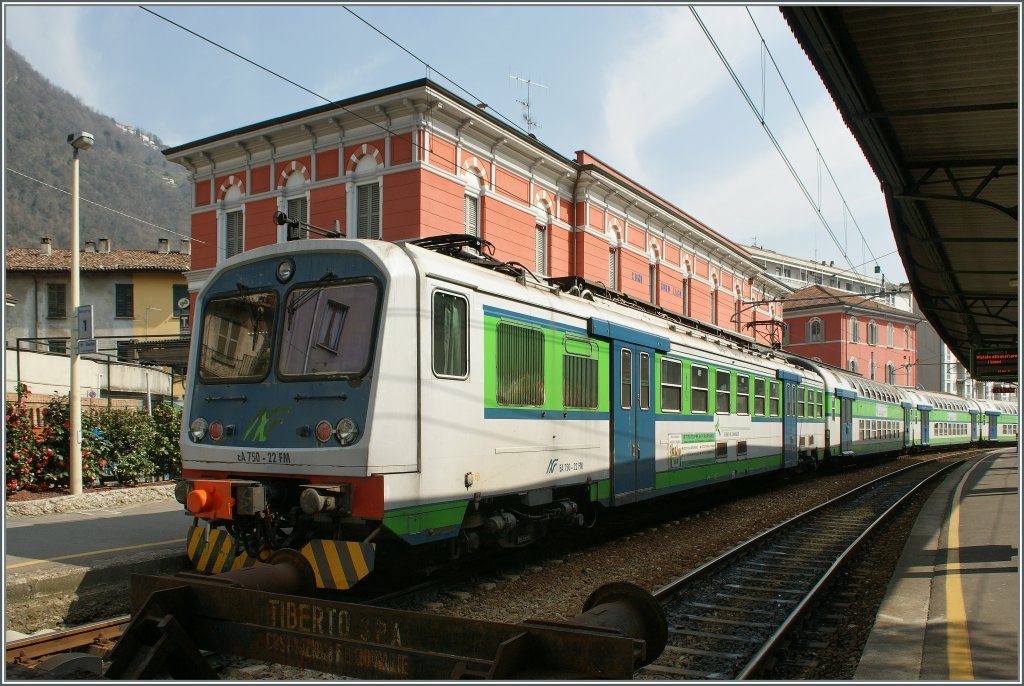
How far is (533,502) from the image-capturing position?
8.35 metres

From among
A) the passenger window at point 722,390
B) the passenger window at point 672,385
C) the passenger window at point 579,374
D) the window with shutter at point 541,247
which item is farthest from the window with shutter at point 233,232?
the passenger window at point 579,374

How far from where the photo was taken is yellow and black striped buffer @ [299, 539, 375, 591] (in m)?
6.23

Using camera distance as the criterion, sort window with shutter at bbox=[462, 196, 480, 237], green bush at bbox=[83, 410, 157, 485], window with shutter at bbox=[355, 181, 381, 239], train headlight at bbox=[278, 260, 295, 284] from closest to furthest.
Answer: train headlight at bbox=[278, 260, 295, 284]
green bush at bbox=[83, 410, 157, 485]
window with shutter at bbox=[355, 181, 381, 239]
window with shutter at bbox=[462, 196, 480, 237]

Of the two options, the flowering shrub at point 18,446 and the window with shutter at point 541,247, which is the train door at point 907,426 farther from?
the flowering shrub at point 18,446

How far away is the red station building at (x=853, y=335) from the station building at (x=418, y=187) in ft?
123

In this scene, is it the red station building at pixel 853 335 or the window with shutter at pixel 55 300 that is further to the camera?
the red station building at pixel 853 335

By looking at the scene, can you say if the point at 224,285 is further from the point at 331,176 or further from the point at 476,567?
the point at 331,176

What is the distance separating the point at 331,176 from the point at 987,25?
1882 centimetres

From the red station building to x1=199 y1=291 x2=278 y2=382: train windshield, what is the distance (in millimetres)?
57757

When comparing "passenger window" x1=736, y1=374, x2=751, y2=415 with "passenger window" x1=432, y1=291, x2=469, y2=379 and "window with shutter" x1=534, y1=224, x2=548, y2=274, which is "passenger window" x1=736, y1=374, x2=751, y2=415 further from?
"window with shutter" x1=534, y1=224, x2=548, y2=274

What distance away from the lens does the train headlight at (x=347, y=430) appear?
635 cm

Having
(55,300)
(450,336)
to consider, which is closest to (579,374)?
(450,336)

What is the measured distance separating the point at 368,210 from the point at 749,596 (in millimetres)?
16714

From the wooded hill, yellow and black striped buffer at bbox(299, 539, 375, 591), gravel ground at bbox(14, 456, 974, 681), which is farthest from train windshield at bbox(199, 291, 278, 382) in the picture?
the wooded hill
